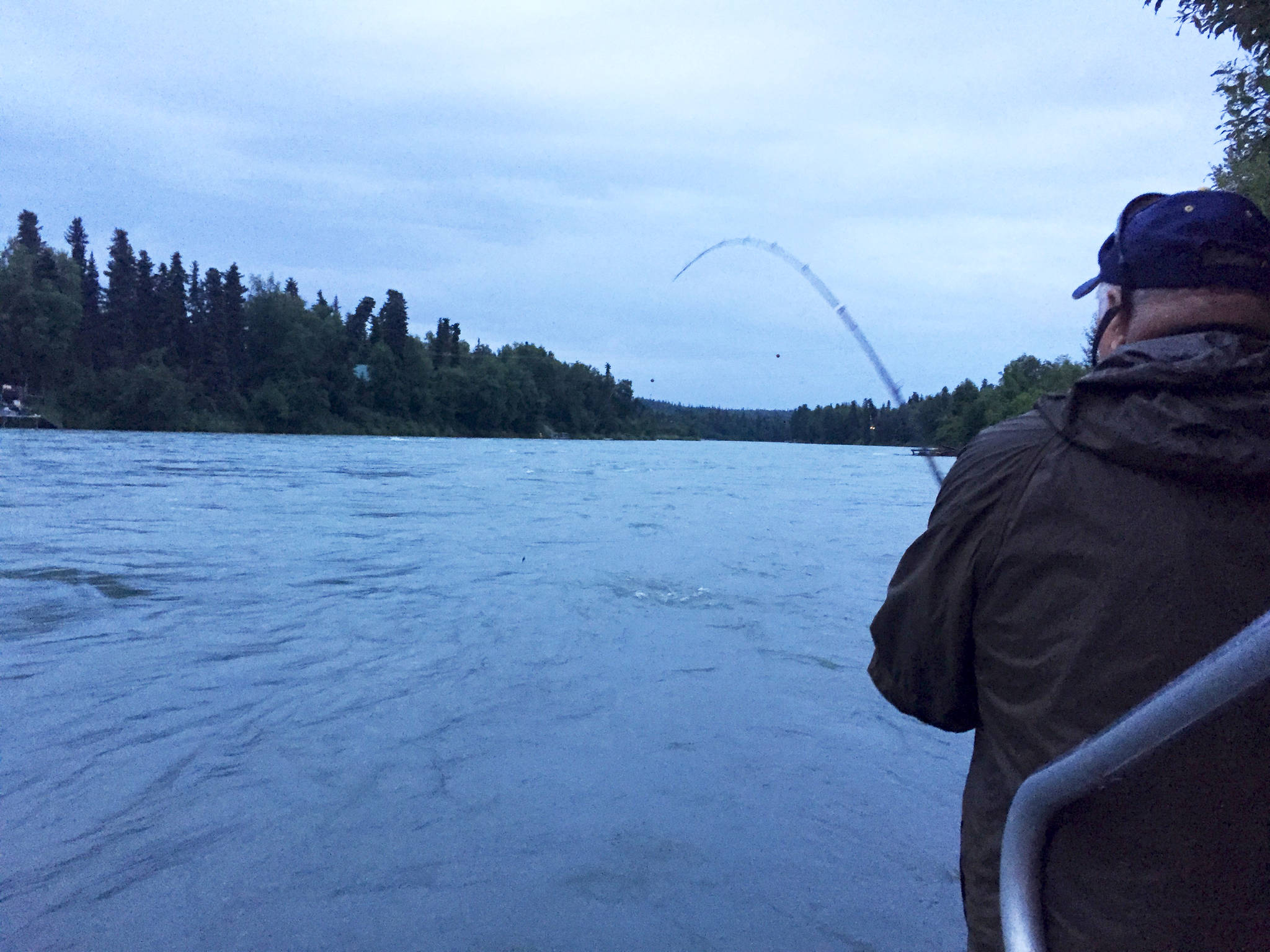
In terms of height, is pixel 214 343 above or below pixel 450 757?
above

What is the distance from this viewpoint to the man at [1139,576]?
130cm

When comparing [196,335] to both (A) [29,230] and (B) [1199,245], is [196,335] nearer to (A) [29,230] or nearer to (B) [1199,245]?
(A) [29,230]

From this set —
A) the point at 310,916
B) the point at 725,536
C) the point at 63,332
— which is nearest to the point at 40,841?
the point at 310,916

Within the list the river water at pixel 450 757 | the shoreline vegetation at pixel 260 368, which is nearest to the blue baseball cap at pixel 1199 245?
the river water at pixel 450 757

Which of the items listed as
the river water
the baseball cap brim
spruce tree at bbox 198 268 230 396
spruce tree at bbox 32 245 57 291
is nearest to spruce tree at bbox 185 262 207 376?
spruce tree at bbox 198 268 230 396

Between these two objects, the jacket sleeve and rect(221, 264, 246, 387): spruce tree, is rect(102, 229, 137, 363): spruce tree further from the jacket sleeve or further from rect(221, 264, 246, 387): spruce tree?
the jacket sleeve

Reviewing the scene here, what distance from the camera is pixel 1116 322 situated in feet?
5.38

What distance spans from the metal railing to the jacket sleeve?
15.0 inches

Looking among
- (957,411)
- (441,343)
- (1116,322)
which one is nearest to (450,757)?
(1116,322)

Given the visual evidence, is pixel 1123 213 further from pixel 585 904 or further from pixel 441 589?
pixel 441 589

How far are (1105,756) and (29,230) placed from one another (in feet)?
301

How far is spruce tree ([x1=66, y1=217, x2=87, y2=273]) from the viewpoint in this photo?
271 ft

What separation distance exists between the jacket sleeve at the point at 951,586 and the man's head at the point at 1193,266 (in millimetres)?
270

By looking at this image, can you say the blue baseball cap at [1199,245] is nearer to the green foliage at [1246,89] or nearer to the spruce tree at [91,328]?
the green foliage at [1246,89]
